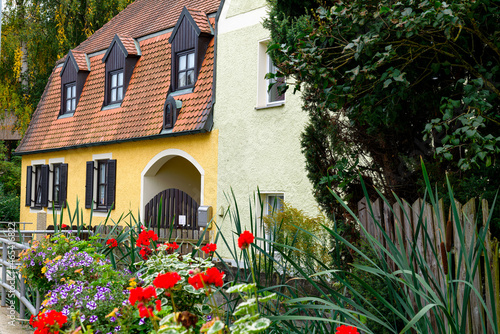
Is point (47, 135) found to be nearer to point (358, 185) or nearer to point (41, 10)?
point (41, 10)

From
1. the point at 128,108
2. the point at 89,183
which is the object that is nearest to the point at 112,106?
the point at 128,108

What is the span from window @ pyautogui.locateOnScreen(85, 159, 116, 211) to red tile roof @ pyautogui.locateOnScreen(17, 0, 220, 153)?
2.31ft

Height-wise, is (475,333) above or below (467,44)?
below

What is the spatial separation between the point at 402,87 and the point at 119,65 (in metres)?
12.7

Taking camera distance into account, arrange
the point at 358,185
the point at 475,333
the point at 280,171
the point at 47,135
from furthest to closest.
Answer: the point at 47,135, the point at 280,171, the point at 358,185, the point at 475,333

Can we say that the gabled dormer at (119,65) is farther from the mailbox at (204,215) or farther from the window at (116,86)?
the mailbox at (204,215)

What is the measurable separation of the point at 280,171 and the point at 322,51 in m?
6.71

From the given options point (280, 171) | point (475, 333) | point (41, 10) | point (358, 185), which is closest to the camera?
point (475, 333)

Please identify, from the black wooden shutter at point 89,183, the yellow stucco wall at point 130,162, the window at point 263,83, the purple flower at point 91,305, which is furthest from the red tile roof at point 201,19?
the purple flower at point 91,305

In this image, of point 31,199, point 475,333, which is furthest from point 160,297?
point 31,199

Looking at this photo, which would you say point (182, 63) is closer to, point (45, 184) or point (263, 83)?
point (263, 83)

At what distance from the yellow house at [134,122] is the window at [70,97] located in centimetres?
4

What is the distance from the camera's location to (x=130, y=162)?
48.2ft

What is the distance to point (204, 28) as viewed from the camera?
12.9 m
